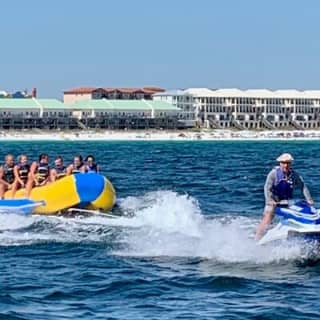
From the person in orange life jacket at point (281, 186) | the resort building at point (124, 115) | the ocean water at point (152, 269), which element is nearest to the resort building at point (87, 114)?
the resort building at point (124, 115)

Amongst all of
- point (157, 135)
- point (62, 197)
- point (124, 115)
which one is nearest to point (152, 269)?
point (62, 197)

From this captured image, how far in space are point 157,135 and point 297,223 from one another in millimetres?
153752

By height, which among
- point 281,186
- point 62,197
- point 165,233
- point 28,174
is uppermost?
point 281,186

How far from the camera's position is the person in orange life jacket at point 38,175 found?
23.4 meters

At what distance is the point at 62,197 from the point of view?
23.0m

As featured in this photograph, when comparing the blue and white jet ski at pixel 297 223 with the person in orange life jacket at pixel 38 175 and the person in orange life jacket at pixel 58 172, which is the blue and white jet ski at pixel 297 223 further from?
the person in orange life jacket at pixel 58 172

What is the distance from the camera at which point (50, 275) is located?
613 inches

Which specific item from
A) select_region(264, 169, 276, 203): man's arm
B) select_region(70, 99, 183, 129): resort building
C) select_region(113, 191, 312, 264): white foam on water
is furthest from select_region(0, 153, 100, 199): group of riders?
select_region(70, 99, 183, 129): resort building

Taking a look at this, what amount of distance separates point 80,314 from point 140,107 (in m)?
171

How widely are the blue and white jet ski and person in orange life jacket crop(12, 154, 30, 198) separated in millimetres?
8918

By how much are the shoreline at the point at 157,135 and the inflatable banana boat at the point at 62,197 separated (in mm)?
136437

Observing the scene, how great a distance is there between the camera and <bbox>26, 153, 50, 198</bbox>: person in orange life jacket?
76.7 ft

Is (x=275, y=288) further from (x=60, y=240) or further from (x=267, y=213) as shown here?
(x=60, y=240)

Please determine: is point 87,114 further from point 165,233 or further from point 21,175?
point 165,233
